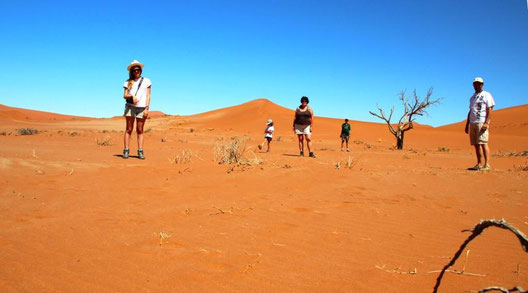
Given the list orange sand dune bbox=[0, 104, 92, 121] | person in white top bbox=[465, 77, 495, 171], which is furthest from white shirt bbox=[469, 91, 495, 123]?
orange sand dune bbox=[0, 104, 92, 121]

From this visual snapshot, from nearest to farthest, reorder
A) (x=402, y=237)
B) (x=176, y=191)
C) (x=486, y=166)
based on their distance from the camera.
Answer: (x=402, y=237)
(x=176, y=191)
(x=486, y=166)

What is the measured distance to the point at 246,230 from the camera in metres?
2.96

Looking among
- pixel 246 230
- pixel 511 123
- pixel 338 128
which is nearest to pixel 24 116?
pixel 338 128

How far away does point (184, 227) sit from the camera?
3.01 meters

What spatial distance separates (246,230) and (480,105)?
19.4ft

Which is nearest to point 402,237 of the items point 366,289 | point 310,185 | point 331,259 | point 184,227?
point 331,259

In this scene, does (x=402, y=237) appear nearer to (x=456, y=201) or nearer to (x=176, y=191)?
(x=456, y=201)

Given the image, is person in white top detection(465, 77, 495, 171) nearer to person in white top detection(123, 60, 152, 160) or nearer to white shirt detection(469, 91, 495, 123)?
white shirt detection(469, 91, 495, 123)

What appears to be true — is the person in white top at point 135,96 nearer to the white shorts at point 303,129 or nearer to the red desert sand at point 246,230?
the red desert sand at point 246,230

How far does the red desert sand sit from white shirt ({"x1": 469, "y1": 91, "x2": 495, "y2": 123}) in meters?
1.47

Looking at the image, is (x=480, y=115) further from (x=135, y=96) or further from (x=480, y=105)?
(x=135, y=96)

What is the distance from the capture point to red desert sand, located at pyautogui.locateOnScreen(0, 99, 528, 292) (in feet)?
6.73

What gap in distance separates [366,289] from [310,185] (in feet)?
9.84

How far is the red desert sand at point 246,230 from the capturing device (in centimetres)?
205
